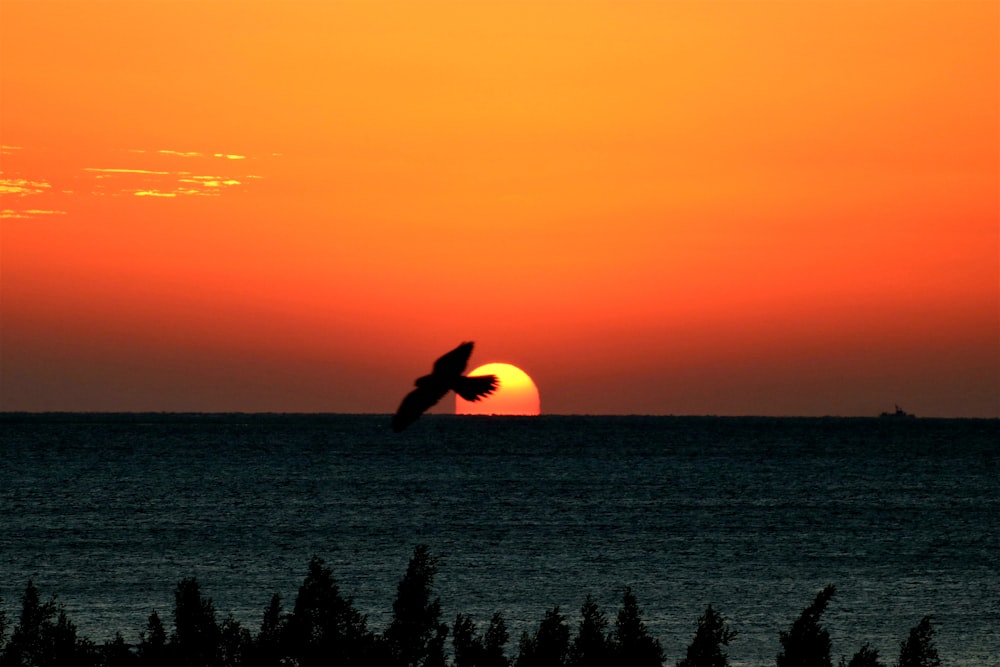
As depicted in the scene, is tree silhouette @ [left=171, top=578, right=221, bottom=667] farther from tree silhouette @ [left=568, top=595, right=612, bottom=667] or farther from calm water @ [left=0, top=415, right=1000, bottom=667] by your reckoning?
calm water @ [left=0, top=415, right=1000, bottom=667]

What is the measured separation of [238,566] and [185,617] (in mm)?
39907

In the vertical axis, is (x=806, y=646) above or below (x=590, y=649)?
above

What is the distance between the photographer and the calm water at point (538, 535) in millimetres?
45219

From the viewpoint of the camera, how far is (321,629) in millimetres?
18938

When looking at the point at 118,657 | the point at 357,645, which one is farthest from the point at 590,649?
the point at 118,657

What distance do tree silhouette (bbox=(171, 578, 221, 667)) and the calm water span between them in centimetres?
1738

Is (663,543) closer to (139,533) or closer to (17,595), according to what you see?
(139,533)

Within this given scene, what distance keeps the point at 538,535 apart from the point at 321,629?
5159 centimetres

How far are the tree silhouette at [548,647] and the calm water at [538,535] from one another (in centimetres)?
1621

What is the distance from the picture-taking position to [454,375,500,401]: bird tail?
26.8 ft

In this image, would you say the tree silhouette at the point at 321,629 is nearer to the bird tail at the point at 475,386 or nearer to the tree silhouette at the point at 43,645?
the tree silhouette at the point at 43,645

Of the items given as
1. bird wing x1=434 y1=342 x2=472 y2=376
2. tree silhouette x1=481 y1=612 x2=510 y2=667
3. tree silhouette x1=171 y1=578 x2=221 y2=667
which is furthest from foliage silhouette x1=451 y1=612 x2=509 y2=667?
bird wing x1=434 y1=342 x2=472 y2=376

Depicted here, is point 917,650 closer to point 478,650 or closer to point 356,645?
point 478,650

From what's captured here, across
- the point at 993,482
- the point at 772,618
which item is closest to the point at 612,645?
the point at 772,618
